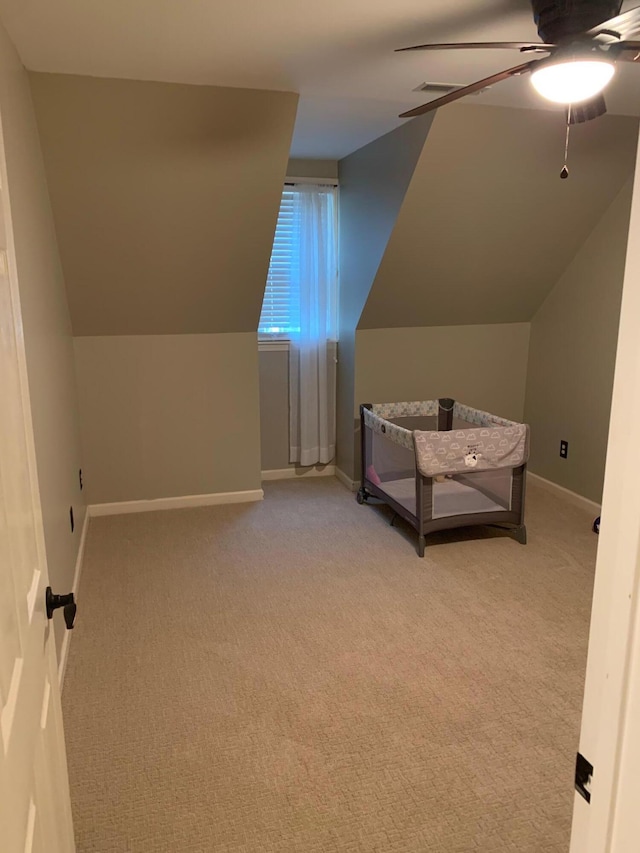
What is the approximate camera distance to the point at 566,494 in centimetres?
436

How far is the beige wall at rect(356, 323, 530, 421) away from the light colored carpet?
1.17 m

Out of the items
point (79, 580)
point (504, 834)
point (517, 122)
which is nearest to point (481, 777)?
point (504, 834)

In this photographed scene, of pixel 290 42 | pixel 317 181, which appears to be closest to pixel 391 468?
pixel 317 181

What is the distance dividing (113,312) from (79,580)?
1.55 meters

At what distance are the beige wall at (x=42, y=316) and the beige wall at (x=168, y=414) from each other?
0.54m

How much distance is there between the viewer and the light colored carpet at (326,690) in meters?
1.85

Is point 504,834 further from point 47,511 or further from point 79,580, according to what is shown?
point 79,580

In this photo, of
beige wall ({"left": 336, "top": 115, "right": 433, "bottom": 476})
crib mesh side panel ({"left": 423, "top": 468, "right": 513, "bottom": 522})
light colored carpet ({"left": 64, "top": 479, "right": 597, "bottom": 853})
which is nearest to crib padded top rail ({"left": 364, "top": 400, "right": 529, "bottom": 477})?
crib mesh side panel ({"left": 423, "top": 468, "right": 513, "bottom": 522})

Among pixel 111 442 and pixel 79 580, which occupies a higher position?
pixel 111 442

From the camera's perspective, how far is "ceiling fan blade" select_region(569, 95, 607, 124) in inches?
82.9

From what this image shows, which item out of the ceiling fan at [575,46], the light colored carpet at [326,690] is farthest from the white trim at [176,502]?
the ceiling fan at [575,46]

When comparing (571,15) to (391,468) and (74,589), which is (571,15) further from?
(74,589)

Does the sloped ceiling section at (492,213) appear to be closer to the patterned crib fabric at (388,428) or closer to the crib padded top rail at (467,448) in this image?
the patterned crib fabric at (388,428)

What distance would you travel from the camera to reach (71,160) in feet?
9.66
